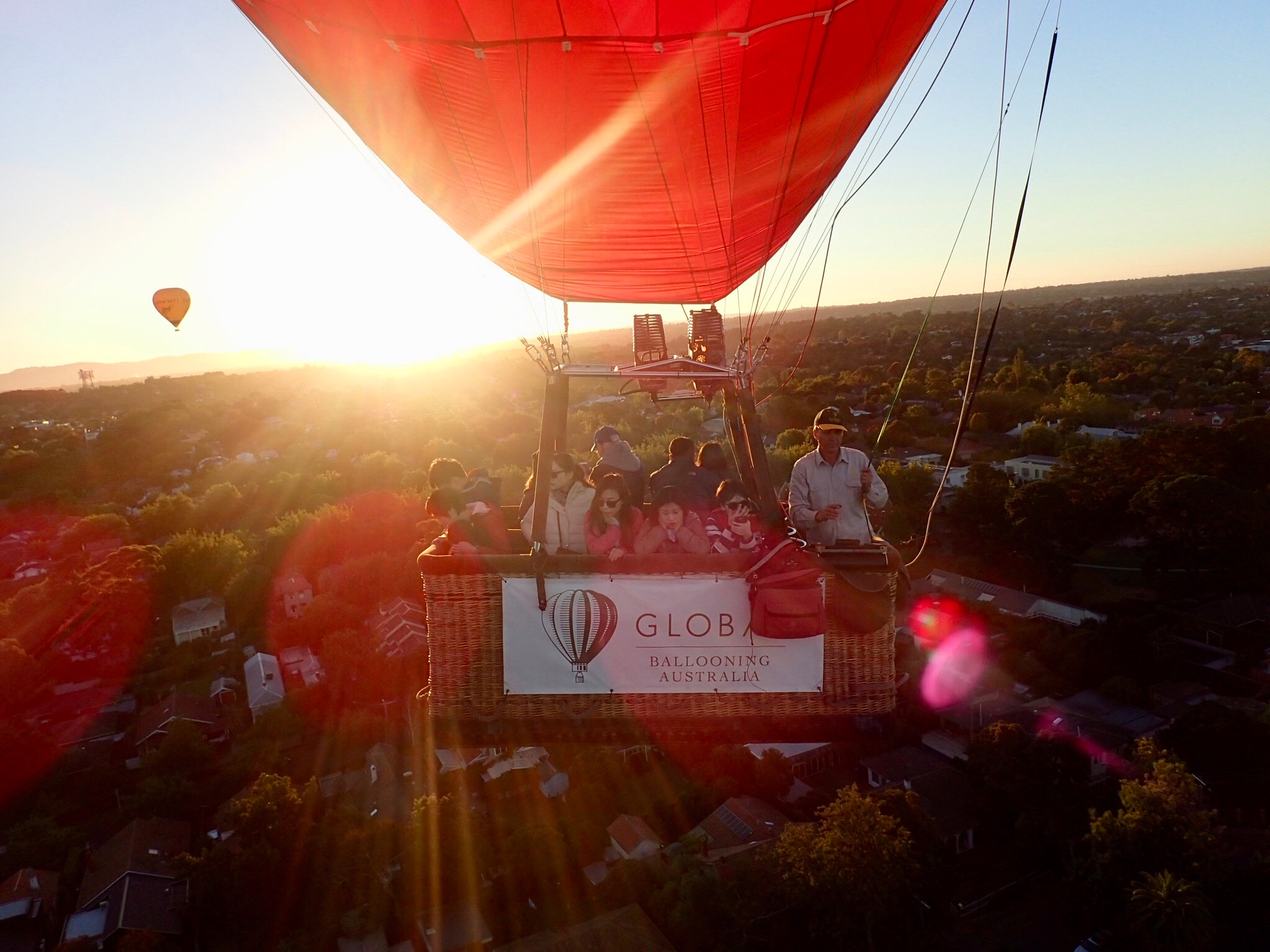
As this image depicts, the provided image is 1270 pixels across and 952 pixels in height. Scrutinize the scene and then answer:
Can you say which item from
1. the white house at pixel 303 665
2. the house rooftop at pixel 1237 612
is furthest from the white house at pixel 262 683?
the house rooftop at pixel 1237 612

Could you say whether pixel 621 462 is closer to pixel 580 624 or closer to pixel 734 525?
pixel 734 525

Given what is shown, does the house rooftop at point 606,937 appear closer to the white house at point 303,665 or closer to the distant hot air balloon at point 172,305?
the white house at point 303,665

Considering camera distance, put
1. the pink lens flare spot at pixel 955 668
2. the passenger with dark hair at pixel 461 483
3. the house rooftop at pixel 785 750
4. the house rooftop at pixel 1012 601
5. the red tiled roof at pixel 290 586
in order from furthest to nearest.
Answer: the red tiled roof at pixel 290 586
the house rooftop at pixel 1012 601
the pink lens flare spot at pixel 955 668
the house rooftop at pixel 785 750
the passenger with dark hair at pixel 461 483

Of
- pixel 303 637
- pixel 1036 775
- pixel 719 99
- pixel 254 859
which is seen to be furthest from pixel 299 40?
pixel 303 637

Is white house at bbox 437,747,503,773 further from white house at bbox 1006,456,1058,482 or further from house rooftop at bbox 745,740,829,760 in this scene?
white house at bbox 1006,456,1058,482

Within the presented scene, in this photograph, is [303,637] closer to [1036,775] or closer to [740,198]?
[1036,775]

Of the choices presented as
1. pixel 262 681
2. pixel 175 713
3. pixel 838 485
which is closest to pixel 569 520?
pixel 838 485

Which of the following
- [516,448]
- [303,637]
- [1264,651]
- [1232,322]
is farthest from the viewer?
[1232,322]
